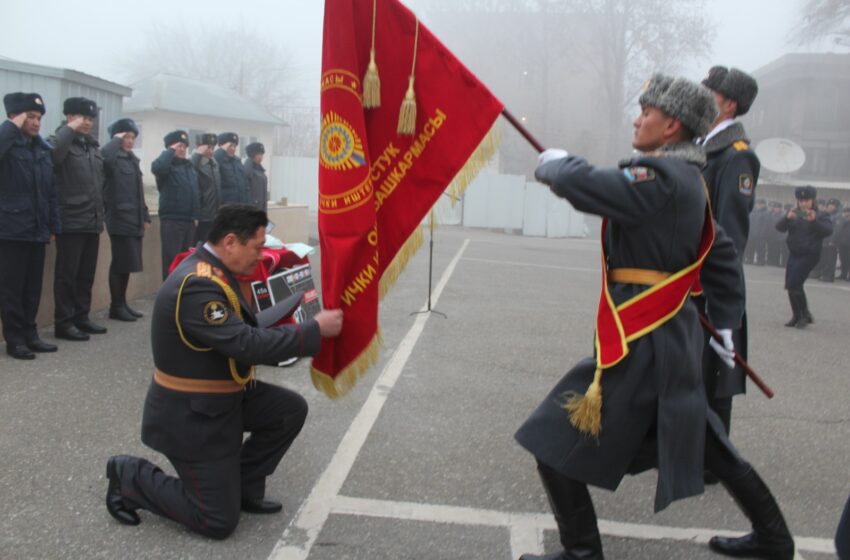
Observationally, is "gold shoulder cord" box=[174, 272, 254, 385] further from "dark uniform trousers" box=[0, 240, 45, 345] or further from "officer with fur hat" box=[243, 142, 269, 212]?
"officer with fur hat" box=[243, 142, 269, 212]

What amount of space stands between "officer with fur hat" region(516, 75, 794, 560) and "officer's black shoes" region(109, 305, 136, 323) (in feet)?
18.3

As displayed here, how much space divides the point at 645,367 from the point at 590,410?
0.25 metres

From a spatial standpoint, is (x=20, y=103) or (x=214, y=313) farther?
(x=20, y=103)

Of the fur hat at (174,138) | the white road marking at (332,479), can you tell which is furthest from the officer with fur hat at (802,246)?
the fur hat at (174,138)

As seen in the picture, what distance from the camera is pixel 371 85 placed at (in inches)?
118

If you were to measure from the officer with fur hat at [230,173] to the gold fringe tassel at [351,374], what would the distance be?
24.0ft

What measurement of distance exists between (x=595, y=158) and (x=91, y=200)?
38.6 metres

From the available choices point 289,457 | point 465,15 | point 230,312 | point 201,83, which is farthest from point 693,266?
point 465,15

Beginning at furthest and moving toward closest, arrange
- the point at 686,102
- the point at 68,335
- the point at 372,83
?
the point at 68,335 → the point at 372,83 → the point at 686,102

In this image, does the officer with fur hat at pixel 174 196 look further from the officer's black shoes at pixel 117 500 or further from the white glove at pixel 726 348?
the white glove at pixel 726 348

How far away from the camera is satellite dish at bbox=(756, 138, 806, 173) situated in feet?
76.5

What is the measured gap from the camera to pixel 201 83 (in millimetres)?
30219

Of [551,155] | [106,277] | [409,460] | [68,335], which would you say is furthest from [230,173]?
[551,155]

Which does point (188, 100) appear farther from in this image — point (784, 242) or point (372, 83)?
point (372, 83)
